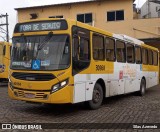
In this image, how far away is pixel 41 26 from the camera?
391 inches

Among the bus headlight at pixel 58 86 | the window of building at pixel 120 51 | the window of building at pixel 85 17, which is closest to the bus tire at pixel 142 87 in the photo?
the window of building at pixel 120 51

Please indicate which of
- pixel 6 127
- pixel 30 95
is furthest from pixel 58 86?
pixel 6 127

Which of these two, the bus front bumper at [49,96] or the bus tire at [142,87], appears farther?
the bus tire at [142,87]

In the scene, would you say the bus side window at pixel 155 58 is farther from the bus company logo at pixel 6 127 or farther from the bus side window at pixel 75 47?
the bus company logo at pixel 6 127

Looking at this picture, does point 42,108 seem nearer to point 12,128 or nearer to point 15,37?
point 15,37

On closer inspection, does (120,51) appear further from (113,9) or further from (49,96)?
(113,9)

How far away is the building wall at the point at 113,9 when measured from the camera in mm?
28109

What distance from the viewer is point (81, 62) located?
9875mm

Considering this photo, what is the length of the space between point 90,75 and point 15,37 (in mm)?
2755

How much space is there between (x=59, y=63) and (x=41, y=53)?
0.71 m

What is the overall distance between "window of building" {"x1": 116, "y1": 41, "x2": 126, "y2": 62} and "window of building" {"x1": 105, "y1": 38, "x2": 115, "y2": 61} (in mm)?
465

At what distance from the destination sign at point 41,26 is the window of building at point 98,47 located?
166cm

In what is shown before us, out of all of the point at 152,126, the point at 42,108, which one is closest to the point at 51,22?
the point at 42,108

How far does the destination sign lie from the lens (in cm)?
967
